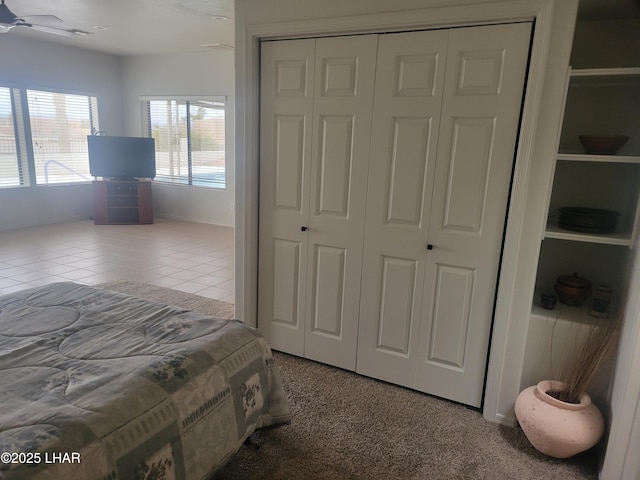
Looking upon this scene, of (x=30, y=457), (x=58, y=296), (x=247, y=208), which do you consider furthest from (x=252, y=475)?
(x=247, y=208)

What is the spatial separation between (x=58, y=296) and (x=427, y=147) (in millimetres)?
1926

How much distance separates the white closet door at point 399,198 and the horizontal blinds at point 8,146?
19.3 feet

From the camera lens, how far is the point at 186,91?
671 centimetres

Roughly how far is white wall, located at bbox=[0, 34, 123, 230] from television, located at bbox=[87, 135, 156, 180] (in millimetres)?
714

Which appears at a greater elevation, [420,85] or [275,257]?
[420,85]

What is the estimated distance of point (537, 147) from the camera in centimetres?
198

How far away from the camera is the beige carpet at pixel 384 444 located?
186 cm

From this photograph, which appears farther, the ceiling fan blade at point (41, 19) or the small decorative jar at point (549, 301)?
the ceiling fan blade at point (41, 19)

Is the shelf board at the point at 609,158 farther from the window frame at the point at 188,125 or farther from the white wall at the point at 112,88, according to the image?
the window frame at the point at 188,125

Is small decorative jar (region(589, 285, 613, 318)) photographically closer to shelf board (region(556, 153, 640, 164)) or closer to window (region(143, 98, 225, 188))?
shelf board (region(556, 153, 640, 164))

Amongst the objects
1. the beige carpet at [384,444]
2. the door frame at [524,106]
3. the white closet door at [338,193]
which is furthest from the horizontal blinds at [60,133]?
the beige carpet at [384,444]

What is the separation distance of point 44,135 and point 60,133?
0.27 meters

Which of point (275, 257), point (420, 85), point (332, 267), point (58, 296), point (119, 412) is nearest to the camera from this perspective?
point (119, 412)

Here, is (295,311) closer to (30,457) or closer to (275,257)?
(275,257)
